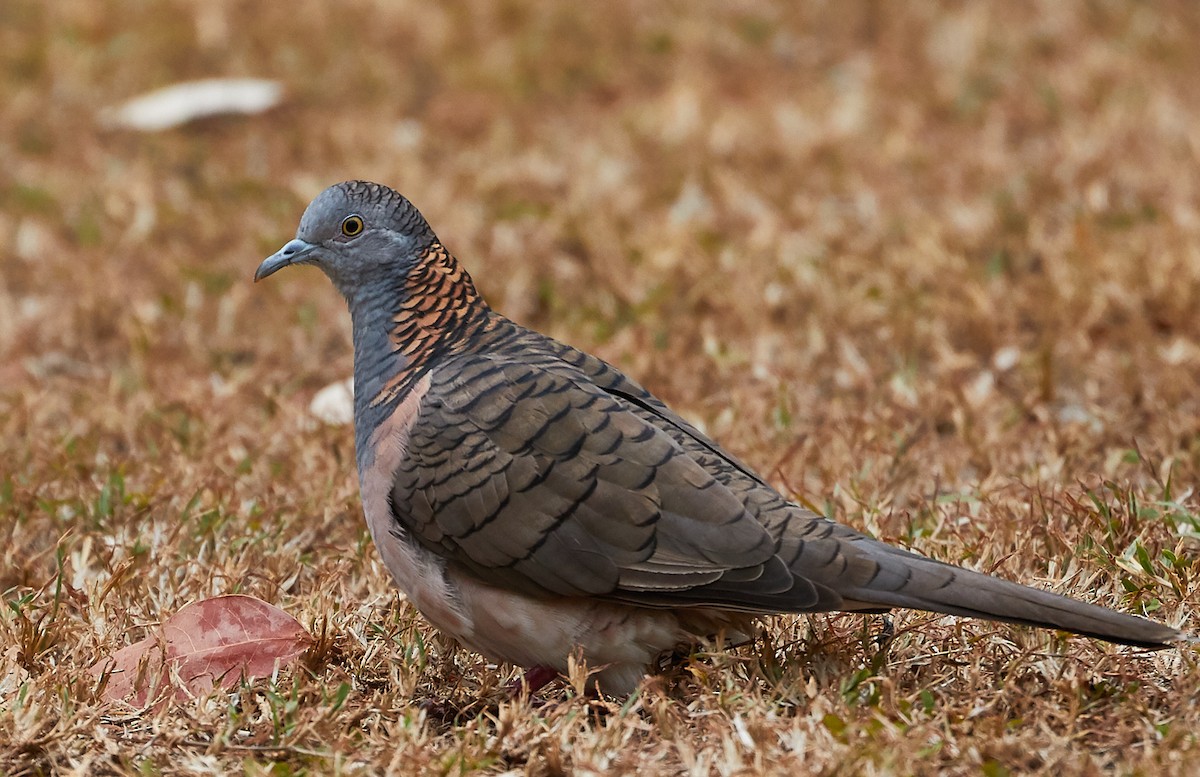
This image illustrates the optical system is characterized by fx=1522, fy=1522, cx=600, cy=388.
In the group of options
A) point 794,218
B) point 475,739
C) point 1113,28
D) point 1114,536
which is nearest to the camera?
point 475,739

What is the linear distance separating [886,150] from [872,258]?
4.55 ft

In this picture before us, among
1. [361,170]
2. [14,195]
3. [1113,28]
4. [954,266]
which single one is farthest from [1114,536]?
[1113,28]

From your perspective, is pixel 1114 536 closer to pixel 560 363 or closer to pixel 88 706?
pixel 560 363

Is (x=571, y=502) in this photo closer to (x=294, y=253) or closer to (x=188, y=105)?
(x=294, y=253)

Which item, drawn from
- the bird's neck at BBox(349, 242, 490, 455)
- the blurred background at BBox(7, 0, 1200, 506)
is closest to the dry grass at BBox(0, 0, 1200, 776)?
the blurred background at BBox(7, 0, 1200, 506)

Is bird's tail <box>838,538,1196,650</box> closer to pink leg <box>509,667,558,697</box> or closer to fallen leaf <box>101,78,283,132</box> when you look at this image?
pink leg <box>509,667,558,697</box>

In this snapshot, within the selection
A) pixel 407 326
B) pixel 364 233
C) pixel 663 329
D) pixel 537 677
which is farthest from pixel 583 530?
pixel 663 329

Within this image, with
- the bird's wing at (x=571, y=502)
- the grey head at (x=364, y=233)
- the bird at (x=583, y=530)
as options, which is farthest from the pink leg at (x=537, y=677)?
the grey head at (x=364, y=233)

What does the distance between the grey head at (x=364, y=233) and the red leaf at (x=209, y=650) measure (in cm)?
80

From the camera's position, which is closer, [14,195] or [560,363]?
[560,363]

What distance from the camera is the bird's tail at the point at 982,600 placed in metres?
2.63

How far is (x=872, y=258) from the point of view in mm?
5945

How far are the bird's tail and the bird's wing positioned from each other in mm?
138

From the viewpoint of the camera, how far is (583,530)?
3.00 meters
